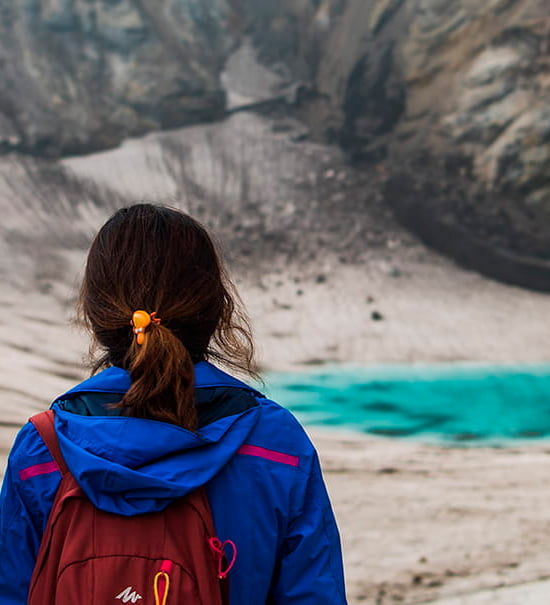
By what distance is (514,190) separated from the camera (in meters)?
8.64

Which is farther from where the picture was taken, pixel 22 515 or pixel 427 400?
pixel 427 400

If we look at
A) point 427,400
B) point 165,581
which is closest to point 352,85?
point 427,400

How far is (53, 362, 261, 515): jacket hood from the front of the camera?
75 centimetres

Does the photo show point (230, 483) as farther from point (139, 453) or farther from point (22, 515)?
point (22, 515)

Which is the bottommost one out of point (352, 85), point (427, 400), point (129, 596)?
point (129, 596)

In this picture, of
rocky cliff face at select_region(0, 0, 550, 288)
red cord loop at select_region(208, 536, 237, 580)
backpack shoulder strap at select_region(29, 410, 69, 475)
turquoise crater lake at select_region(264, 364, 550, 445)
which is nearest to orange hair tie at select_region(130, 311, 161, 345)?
backpack shoulder strap at select_region(29, 410, 69, 475)

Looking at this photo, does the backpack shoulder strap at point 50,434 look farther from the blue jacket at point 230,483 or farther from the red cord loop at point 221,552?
the red cord loop at point 221,552

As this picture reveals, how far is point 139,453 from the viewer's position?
0.77 m

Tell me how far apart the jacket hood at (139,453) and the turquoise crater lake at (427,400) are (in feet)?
13.0

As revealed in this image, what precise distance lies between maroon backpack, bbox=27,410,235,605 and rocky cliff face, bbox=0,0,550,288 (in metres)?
7.86

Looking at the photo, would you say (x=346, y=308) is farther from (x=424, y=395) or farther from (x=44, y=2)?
(x=44, y=2)

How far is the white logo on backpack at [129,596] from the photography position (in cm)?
74

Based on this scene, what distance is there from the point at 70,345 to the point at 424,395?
2.84m

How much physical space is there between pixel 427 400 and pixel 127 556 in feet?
15.7
